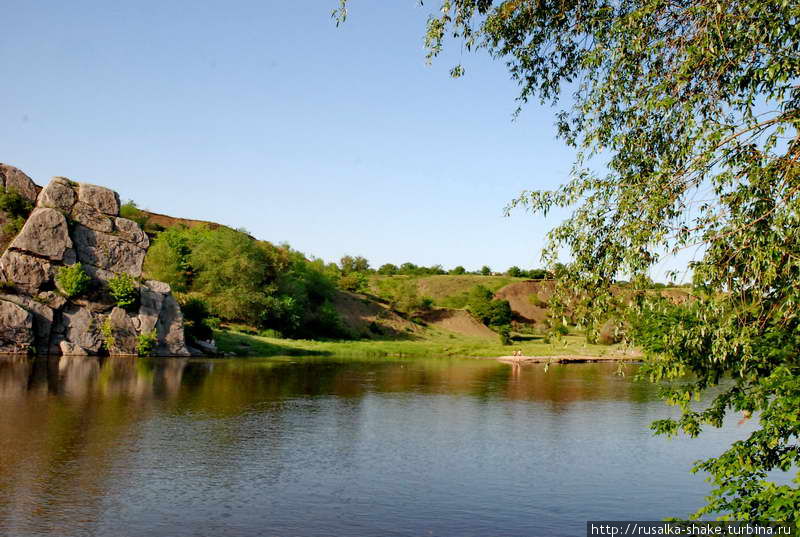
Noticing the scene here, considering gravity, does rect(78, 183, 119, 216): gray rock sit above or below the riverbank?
above

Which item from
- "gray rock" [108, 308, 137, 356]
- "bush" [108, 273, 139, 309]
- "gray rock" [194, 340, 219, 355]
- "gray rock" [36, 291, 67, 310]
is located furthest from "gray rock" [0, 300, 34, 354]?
"gray rock" [194, 340, 219, 355]

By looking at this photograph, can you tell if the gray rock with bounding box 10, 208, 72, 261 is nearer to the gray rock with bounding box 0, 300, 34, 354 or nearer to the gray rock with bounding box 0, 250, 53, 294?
the gray rock with bounding box 0, 250, 53, 294

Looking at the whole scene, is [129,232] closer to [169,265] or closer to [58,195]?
[58,195]

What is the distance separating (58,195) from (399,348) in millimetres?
42626

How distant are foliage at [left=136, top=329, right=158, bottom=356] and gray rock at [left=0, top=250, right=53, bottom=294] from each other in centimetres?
871

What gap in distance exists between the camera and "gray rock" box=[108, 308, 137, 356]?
2227 inches

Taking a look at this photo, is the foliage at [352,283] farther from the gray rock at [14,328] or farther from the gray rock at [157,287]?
the gray rock at [14,328]

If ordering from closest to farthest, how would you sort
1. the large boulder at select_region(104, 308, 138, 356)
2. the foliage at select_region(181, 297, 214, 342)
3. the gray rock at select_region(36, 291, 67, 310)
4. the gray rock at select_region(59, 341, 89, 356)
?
the gray rock at select_region(36, 291, 67, 310)
the gray rock at select_region(59, 341, 89, 356)
the large boulder at select_region(104, 308, 138, 356)
the foliage at select_region(181, 297, 214, 342)

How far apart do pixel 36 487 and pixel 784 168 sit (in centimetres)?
1702

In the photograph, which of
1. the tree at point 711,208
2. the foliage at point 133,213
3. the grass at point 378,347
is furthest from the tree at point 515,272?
the tree at point 711,208

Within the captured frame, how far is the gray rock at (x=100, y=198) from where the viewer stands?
5953 centimetres

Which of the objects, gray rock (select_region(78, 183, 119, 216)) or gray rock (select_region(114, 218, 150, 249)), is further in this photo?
gray rock (select_region(114, 218, 150, 249))

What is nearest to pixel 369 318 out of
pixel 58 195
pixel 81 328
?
pixel 81 328

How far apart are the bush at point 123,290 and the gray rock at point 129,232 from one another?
4.38 m
